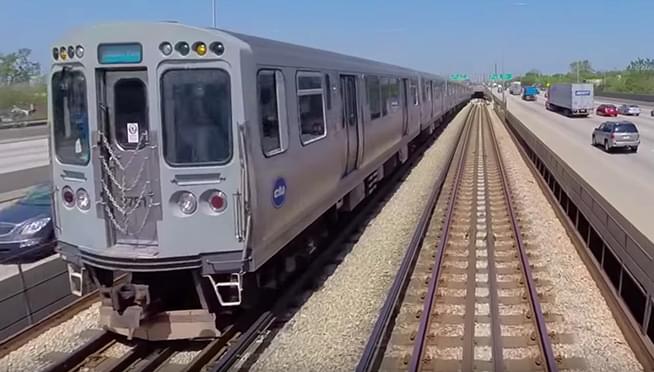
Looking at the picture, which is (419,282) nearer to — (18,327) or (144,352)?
(144,352)

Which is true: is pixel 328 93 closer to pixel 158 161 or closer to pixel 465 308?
pixel 465 308

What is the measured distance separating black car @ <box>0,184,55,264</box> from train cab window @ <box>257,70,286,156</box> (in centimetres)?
377

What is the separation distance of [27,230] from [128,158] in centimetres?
462

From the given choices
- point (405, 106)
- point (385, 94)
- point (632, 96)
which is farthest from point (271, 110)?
point (632, 96)

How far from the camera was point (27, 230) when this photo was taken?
9859 millimetres

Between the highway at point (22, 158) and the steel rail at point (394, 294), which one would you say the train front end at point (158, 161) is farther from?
the highway at point (22, 158)

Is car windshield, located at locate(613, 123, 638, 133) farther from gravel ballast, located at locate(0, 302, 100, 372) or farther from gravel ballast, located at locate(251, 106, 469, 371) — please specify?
gravel ballast, located at locate(0, 302, 100, 372)

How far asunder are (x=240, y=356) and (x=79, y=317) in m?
2.50

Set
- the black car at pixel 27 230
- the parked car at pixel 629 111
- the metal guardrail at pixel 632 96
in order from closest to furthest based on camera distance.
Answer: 1. the black car at pixel 27 230
2. the parked car at pixel 629 111
3. the metal guardrail at pixel 632 96

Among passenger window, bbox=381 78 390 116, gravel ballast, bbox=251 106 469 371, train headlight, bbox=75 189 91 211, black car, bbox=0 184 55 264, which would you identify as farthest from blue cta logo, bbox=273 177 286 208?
passenger window, bbox=381 78 390 116

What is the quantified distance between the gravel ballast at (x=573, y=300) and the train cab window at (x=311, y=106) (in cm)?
365

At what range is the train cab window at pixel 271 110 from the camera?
21.7 feet

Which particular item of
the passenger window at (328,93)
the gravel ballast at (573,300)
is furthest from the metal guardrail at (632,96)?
the passenger window at (328,93)

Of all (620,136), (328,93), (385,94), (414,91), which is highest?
(414,91)
